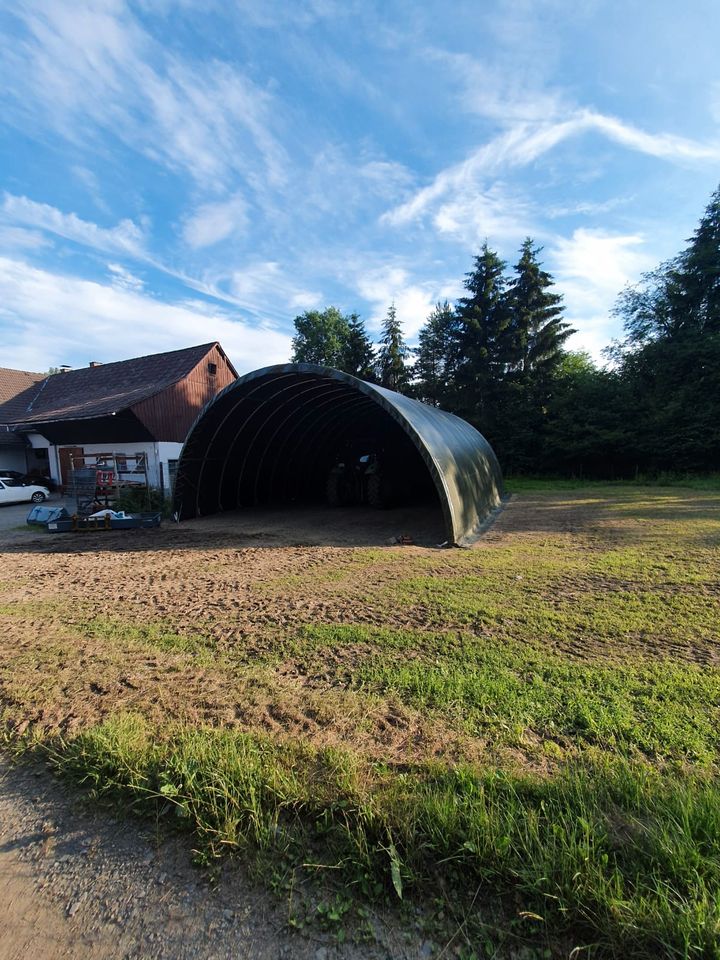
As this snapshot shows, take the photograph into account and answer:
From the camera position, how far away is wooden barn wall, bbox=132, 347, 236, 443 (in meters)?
17.6

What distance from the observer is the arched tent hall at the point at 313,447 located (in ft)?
31.1

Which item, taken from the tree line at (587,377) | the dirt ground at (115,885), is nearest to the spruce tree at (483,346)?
the tree line at (587,377)

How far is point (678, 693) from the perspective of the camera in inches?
129

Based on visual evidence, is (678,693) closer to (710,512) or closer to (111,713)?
(111,713)

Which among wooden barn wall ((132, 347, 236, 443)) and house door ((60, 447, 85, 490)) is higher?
wooden barn wall ((132, 347, 236, 443))

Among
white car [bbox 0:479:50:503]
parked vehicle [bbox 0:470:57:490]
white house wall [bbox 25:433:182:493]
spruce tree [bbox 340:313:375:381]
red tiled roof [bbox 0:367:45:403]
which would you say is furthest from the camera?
spruce tree [bbox 340:313:375:381]

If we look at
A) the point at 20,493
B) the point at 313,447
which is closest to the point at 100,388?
the point at 20,493

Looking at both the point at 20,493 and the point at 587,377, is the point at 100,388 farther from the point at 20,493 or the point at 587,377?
the point at 587,377

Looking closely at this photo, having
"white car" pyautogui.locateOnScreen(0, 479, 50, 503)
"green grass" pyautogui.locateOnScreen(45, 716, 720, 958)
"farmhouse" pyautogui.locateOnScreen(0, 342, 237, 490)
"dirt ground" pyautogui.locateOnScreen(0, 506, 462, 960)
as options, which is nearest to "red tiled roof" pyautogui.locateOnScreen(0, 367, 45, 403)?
"farmhouse" pyautogui.locateOnScreen(0, 342, 237, 490)

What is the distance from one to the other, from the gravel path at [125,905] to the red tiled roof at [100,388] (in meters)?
16.8

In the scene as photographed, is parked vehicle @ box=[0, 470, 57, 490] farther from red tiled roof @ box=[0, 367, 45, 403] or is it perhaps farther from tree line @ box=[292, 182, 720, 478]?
tree line @ box=[292, 182, 720, 478]

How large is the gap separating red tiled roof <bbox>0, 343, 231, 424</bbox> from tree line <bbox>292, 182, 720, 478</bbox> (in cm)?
1669

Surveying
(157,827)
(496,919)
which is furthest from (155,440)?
(496,919)

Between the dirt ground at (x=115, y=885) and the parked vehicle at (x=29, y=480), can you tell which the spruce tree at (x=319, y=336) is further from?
the dirt ground at (x=115, y=885)
